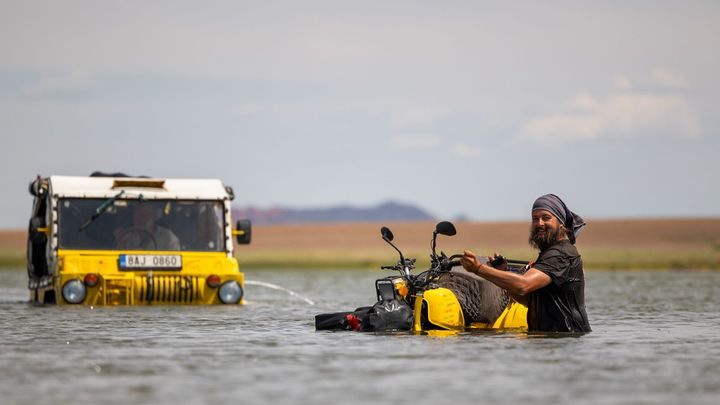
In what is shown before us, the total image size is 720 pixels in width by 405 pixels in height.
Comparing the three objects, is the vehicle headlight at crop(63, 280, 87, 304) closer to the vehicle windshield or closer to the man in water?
the vehicle windshield

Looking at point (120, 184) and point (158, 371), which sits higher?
point (120, 184)

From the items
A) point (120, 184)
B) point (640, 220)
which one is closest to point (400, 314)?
point (120, 184)

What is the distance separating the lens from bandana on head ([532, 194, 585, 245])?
47.7ft

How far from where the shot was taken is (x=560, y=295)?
595 inches

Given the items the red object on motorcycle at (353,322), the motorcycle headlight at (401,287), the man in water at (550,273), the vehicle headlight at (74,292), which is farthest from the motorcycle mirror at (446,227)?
the vehicle headlight at (74,292)

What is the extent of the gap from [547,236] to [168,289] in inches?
353

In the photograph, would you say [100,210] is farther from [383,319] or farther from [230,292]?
[383,319]

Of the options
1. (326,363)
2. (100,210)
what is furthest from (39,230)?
(326,363)

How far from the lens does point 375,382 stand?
36.7 ft

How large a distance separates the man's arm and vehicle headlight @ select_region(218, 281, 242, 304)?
A: 855 cm

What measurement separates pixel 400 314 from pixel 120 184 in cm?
903

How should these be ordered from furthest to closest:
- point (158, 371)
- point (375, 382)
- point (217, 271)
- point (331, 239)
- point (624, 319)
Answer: point (331, 239), point (217, 271), point (624, 319), point (158, 371), point (375, 382)

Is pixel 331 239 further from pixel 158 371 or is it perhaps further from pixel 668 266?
pixel 158 371

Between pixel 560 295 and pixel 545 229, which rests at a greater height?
pixel 545 229
